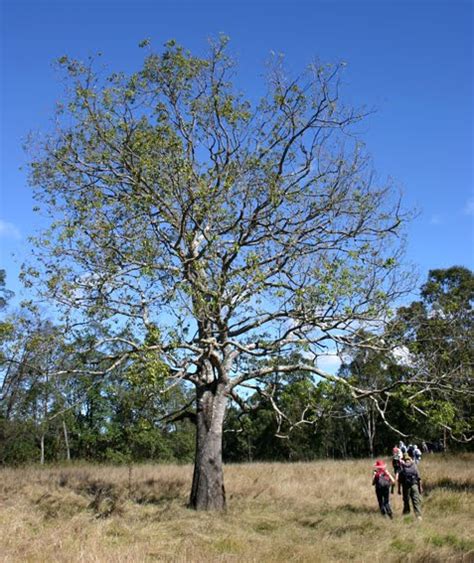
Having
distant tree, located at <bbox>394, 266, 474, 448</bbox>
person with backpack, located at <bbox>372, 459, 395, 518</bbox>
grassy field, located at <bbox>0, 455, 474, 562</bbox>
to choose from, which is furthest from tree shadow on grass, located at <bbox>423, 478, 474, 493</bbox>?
person with backpack, located at <bbox>372, 459, 395, 518</bbox>

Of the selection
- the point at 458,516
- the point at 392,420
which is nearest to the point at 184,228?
the point at 458,516

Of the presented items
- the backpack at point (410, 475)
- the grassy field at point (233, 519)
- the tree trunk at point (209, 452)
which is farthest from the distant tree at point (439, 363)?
the tree trunk at point (209, 452)

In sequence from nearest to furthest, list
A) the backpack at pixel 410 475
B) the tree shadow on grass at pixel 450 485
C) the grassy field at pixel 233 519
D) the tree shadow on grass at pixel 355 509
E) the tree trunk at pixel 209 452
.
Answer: the grassy field at pixel 233 519 < the backpack at pixel 410 475 < the tree trunk at pixel 209 452 < the tree shadow on grass at pixel 355 509 < the tree shadow on grass at pixel 450 485

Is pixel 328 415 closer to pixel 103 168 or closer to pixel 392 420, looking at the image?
pixel 103 168

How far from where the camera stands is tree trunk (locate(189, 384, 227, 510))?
46.3 ft

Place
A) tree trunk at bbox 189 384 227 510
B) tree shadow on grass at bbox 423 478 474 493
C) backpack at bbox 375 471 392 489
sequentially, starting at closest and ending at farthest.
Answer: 1. backpack at bbox 375 471 392 489
2. tree trunk at bbox 189 384 227 510
3. tree shadow on grass at bbox 423 478 474 493

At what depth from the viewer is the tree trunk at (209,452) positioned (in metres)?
14.1

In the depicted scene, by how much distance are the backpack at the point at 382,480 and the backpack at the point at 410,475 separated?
41cm

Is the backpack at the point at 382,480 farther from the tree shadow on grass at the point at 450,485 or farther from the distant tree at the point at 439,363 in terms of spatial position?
the tree shadow on grass at the point at 450,485

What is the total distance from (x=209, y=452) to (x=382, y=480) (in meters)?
4.53

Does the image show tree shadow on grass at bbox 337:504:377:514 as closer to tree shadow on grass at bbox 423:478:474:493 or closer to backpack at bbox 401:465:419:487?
backpack at bbox 401:465:419:487

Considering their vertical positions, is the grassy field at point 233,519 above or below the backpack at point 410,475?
below

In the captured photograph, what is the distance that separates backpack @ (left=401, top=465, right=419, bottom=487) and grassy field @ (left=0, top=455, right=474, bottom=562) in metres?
0.82

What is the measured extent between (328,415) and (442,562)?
260 inches
